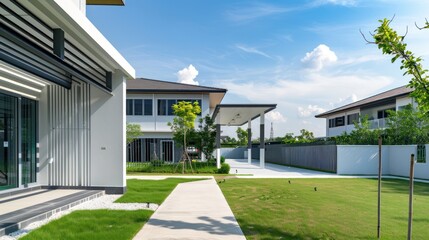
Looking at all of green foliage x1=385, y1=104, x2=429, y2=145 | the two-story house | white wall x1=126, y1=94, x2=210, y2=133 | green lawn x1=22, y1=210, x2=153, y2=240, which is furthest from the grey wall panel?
green foliage x1=385, y1=104, x2=429, y2=145

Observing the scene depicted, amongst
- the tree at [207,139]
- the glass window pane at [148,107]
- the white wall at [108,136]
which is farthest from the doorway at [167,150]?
the white wall at [108,136]

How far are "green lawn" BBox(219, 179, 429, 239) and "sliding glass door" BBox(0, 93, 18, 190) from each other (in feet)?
21.8

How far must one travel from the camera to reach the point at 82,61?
29.5ft

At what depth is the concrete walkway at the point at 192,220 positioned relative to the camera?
5.90 metres

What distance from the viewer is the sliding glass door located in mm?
9453

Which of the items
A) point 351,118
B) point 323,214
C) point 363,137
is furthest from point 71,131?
point 351,118

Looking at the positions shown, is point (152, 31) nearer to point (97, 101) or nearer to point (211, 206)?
point (97, 101)

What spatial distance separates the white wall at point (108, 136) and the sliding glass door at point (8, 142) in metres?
2.26

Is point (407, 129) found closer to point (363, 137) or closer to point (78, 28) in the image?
point (363, 137)

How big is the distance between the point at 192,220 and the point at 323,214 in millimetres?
3170

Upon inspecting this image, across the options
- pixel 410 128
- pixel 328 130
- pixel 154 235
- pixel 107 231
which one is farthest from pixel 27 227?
pixel 328 130

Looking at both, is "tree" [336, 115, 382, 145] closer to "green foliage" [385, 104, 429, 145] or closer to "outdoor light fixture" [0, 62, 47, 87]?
"green foliage" [385, 104, 429, 145]

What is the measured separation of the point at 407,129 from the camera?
1973cm

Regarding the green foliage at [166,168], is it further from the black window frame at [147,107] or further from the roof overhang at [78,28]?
the roof overhang at [78,28]
